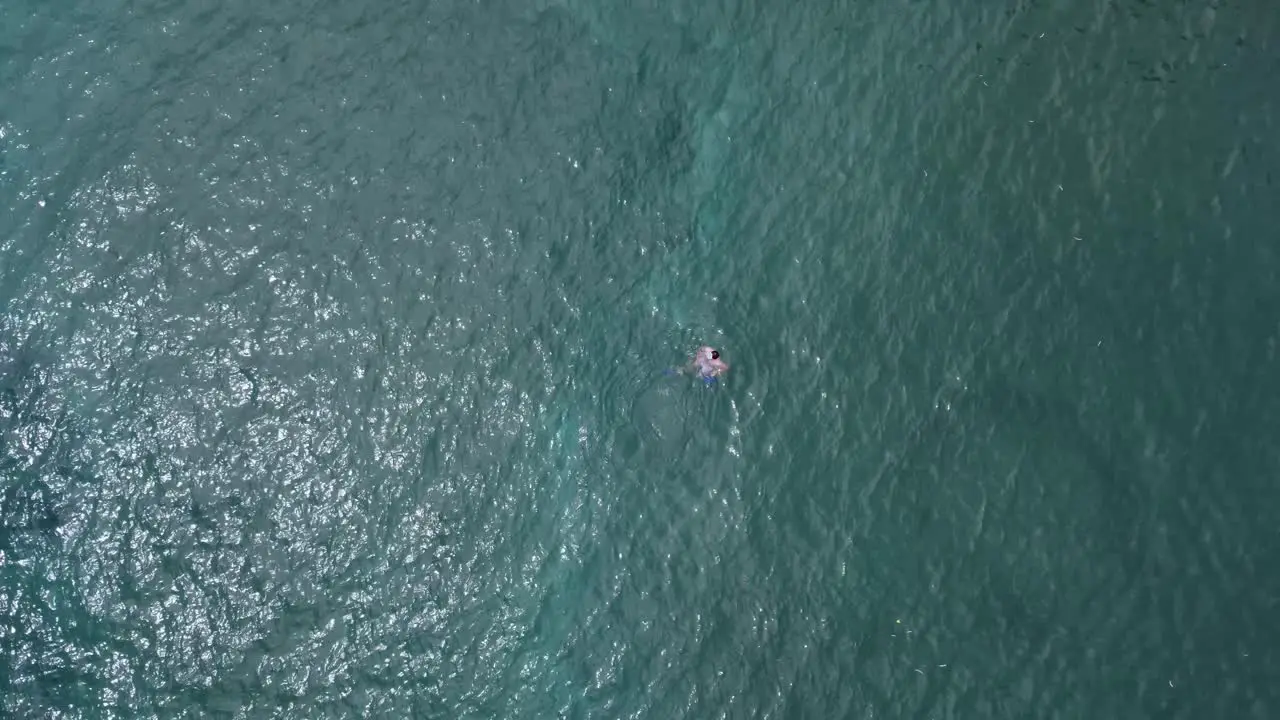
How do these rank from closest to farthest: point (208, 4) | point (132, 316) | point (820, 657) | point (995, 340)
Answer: point (820, 657)
point (995, 340)
point (132, 316)
point (208, 4)

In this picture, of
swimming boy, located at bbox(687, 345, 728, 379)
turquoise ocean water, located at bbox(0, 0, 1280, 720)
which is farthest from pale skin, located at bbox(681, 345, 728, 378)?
turquoise ocean water, located at bbox(0, 0, 1280, 720)

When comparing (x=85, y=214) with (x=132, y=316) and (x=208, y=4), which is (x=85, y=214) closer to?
(x=132, y=316)

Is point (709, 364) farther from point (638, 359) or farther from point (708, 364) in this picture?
point (638, 359)

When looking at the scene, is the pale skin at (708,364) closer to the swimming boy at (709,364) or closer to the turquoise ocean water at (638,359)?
the swimming boy at (709,364)

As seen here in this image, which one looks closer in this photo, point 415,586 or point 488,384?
point 415,586

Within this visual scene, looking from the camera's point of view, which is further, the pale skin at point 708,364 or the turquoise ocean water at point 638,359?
the pale skin at point 708,364

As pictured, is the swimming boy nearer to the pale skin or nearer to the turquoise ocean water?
the pale skin

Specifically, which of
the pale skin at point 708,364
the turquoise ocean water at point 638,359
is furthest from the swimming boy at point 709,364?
the turquoise ocean water at point 638,359

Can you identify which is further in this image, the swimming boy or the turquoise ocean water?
the swimming boy

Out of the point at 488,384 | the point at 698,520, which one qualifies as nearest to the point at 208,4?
the point at 488,384
